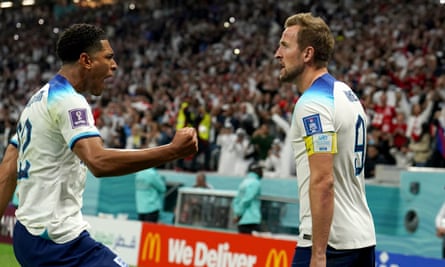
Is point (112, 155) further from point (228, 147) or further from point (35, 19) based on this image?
point (35, 19)

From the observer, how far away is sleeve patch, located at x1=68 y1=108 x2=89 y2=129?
4.75 metres

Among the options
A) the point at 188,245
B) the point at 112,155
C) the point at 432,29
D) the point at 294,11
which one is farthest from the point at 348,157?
the point at 294,11

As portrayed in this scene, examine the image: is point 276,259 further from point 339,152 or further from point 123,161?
point 123,161

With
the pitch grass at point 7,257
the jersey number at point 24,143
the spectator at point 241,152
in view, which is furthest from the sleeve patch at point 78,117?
the spectator at point 241,152

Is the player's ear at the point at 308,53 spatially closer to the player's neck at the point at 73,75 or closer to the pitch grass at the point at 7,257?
the player's neck at the point at 73,75

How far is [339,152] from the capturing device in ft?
16.2

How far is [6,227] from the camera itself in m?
18.2

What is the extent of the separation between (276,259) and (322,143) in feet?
24.8

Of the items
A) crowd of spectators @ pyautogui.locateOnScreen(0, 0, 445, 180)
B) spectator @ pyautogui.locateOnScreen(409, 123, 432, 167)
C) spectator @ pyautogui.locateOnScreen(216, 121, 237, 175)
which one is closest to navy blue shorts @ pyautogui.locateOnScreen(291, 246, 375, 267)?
crowd of spectators @ pyautogui.locateOnScreen(0, 0, 445, 180)

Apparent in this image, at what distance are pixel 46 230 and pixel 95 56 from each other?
1.00 metres

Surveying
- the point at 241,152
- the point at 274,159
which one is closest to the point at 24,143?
the point at 274,159

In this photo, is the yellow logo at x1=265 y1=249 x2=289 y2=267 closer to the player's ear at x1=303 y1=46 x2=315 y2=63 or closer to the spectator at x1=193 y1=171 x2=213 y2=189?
the spectator at x1=193 y1=171 x2=213 y2=189

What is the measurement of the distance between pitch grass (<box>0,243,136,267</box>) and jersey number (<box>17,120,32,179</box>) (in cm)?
817

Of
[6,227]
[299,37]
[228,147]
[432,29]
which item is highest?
[432,29]
